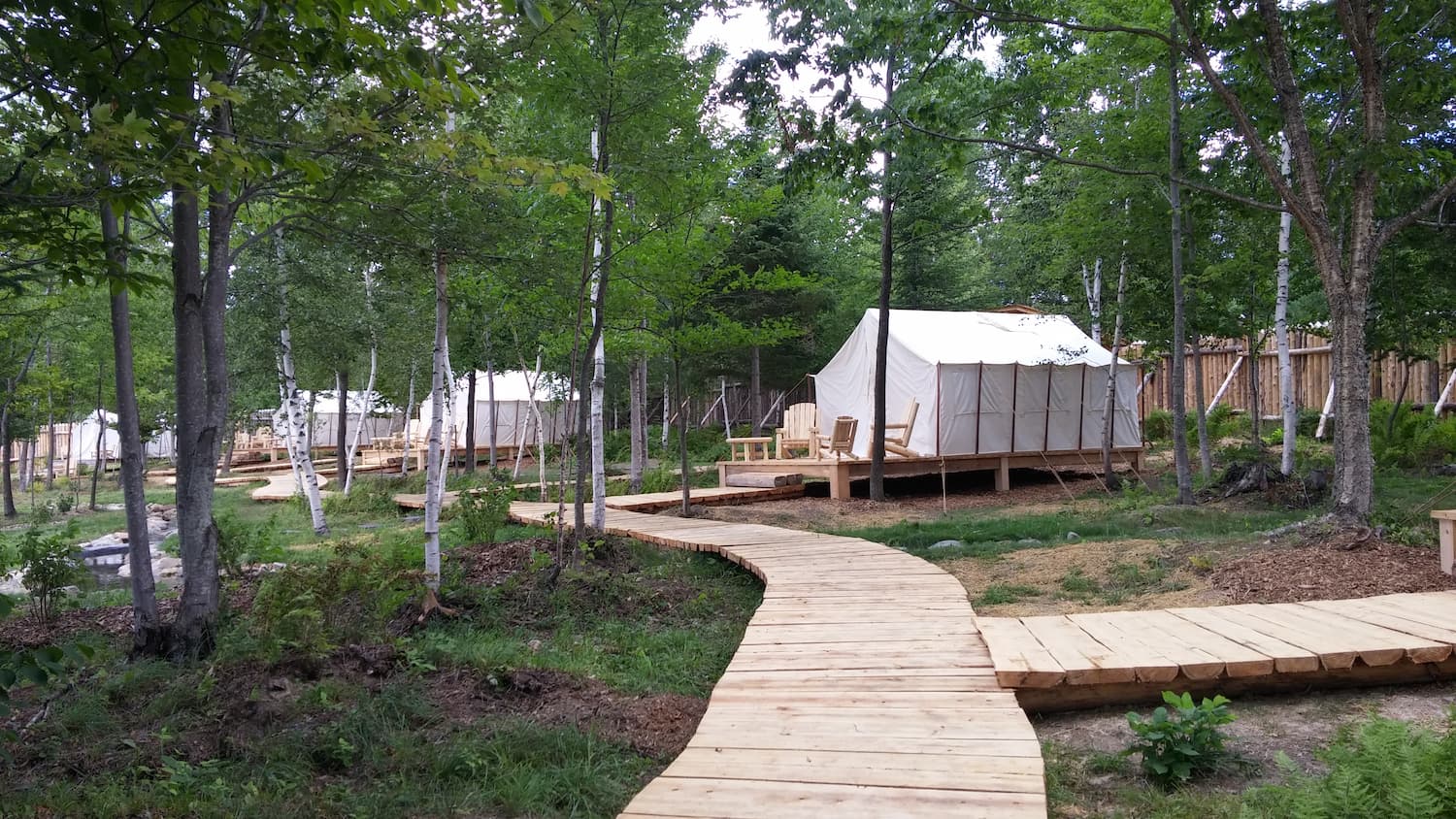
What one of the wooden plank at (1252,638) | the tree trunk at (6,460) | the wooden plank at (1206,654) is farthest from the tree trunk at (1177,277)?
the tree trunk at (6,460)

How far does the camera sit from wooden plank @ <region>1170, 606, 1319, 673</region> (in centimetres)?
380

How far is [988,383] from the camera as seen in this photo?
50.5 feet

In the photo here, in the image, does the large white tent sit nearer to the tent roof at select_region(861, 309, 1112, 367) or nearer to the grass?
the tent roof at select_region(861, 309, 1112, 367)

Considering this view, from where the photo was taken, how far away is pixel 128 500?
495 centimetres

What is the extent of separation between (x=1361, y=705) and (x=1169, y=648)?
77 centimetres

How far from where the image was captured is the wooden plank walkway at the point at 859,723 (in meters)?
2.64

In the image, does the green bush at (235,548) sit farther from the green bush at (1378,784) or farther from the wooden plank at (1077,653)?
the green bush at (1378,784)

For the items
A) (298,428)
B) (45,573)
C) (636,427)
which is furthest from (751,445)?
(45,573)

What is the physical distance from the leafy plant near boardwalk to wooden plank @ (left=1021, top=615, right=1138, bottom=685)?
1.88 ft

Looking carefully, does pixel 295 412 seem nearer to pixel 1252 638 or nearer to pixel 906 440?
pixel 906 440

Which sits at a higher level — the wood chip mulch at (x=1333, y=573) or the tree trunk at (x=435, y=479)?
the tree trunk at (x=435, y=479)

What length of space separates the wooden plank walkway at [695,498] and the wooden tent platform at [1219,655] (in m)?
8.68

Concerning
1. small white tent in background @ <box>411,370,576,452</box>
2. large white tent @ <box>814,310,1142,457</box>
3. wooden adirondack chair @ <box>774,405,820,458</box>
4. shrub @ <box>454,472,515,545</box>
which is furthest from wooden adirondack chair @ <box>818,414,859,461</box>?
small white tent in background @ <box>411,370,576,452</box>

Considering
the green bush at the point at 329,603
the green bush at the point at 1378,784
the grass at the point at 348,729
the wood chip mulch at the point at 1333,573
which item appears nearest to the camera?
the green bush at the point at 1378,784
